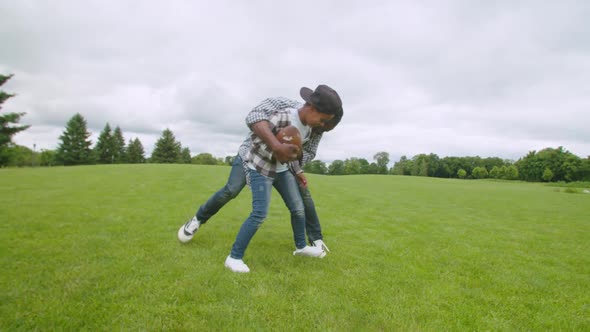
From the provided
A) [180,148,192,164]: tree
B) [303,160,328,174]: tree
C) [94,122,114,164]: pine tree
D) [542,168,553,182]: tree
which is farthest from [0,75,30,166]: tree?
[542,168,553,182]: tree

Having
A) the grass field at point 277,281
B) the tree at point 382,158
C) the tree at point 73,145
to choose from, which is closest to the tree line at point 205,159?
the tree at point 73,145

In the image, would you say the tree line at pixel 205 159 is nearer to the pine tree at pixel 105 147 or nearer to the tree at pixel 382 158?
the pine tree at pixel 105 147

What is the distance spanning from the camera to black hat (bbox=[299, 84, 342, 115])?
3287 millimetres

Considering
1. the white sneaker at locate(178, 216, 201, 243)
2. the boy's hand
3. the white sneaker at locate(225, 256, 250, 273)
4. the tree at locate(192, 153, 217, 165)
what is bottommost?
the white sneaker at locate(225, 256, 250, 273)

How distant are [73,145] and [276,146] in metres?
77.3

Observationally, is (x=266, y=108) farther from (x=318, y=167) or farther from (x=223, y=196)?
(x=318, y=167)

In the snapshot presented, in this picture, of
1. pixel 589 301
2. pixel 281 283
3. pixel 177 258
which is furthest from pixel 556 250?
pixel 177 258

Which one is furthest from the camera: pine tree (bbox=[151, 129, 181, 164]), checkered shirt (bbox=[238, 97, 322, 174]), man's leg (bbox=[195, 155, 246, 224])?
pine tree (bbox=[151, 129, 181, 164])

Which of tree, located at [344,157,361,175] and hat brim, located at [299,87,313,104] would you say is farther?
tree, located at [344,157,361,175]

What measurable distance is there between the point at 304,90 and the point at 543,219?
34.1ft

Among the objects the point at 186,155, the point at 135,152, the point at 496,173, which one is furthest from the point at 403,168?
the point at 135,152

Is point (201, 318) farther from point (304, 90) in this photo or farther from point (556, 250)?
point (556, 250)

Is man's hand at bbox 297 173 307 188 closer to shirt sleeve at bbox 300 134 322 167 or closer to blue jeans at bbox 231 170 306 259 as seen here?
shirt sleeve at bbox 300 134 322 167

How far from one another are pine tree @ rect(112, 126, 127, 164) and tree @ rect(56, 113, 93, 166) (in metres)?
6.24
